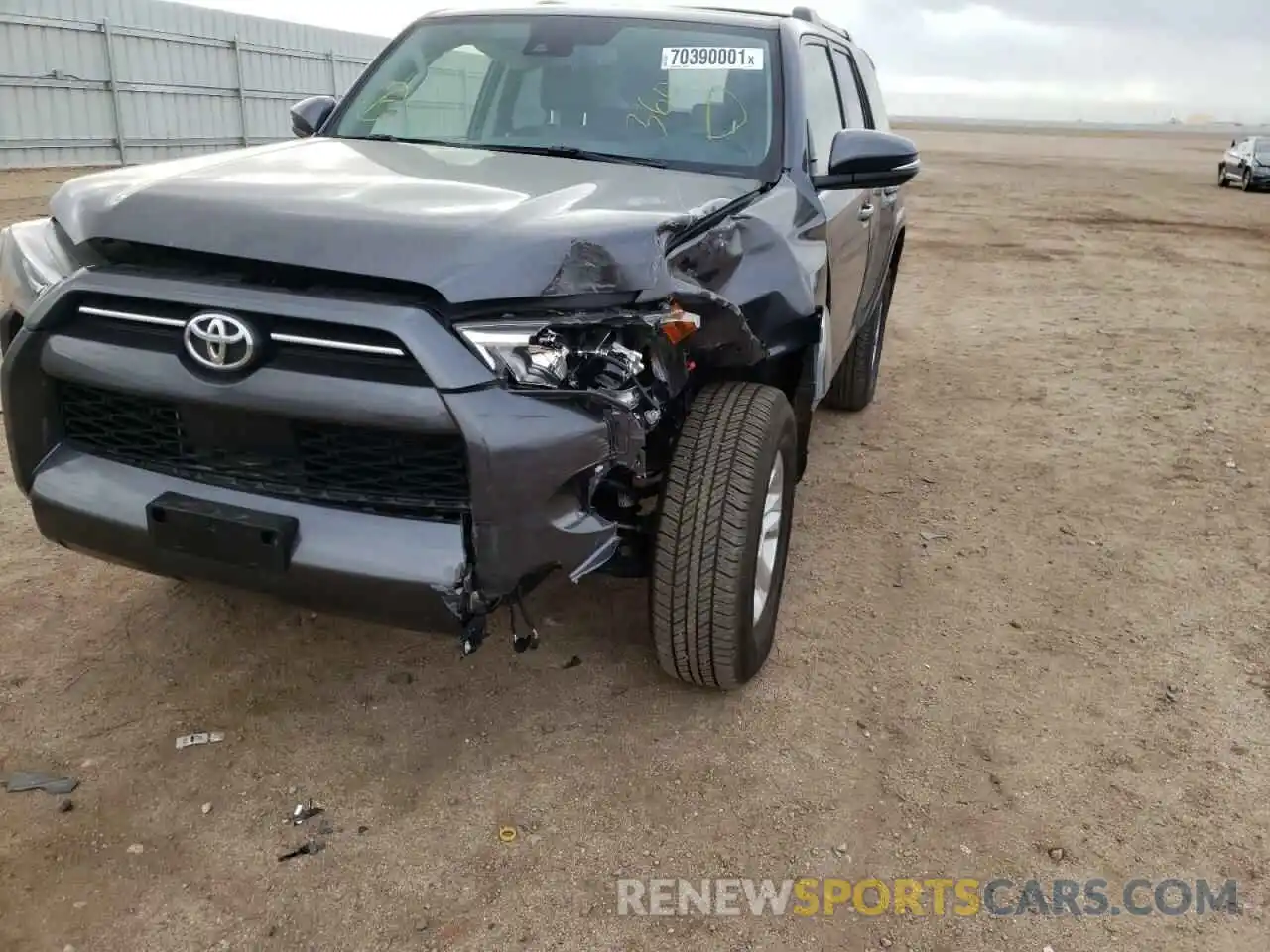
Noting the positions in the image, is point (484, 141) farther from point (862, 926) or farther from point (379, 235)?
point (862, 926)

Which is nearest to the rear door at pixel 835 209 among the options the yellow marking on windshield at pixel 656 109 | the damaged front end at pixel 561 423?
the yellow marking on windshield at pixel 656 109

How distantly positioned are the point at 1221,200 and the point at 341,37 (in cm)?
1858

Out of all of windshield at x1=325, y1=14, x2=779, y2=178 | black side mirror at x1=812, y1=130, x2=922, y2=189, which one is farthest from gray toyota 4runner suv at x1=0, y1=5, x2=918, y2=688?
black side mirror at x1=812, y1=130, x2=922, y2=189

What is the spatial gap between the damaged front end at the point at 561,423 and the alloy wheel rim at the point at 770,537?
1.99ft

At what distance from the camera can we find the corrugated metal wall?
15.0 m

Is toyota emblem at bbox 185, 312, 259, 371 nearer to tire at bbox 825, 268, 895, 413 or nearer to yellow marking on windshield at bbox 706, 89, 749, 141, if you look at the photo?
yellow marking on windshield at bbox 706, 89, 749, 141

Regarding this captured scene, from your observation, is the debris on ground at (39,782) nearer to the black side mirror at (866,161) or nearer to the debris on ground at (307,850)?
the debris on ground at (307,850)

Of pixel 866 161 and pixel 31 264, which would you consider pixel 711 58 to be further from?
pixel 31 264

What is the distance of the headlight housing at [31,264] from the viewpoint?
239cm

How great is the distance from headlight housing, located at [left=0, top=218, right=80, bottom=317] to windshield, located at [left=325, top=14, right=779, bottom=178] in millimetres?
1298

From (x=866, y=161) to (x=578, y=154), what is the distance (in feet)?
3.03

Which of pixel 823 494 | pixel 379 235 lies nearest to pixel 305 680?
pixel 379 235

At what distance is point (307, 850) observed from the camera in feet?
7.64

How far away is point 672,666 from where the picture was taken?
2799mm
